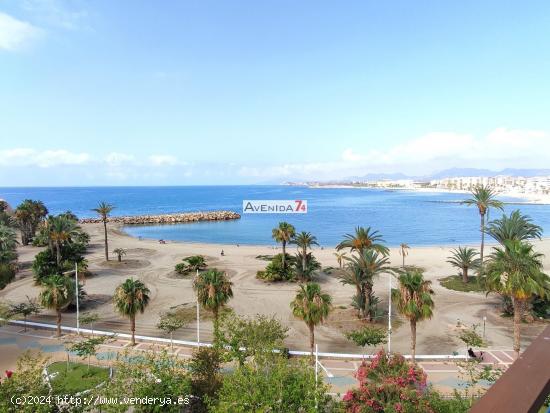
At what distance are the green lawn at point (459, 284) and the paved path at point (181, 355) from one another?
606 inches

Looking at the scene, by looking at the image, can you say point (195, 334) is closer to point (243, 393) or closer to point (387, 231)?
point (243, 393)

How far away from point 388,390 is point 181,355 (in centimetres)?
1618

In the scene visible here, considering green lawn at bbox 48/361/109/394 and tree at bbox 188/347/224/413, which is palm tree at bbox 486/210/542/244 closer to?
tree at bbox 188/347/224/413

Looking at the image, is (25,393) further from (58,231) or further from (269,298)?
(58,231)

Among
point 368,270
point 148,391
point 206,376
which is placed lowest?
point 206,376

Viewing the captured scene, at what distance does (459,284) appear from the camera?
141ft

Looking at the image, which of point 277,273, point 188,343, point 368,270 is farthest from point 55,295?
point 368,270

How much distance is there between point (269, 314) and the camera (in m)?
34.7

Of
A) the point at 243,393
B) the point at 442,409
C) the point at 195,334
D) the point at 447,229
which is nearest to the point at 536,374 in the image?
the point at 243,393

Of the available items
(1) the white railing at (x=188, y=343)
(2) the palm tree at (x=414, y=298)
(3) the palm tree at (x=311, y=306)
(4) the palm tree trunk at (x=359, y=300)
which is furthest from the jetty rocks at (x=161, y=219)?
(2) the palm tree at (x=414, y=298)

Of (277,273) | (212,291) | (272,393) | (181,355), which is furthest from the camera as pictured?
(277,273)

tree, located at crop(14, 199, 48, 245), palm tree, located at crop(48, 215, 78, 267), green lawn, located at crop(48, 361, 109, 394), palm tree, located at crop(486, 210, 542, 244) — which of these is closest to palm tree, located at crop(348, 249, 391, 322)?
palm tree, located at crop(486, 210, 542, 244)

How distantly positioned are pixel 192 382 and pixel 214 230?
284 ft

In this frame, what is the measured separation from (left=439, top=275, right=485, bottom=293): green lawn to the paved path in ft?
50.5
